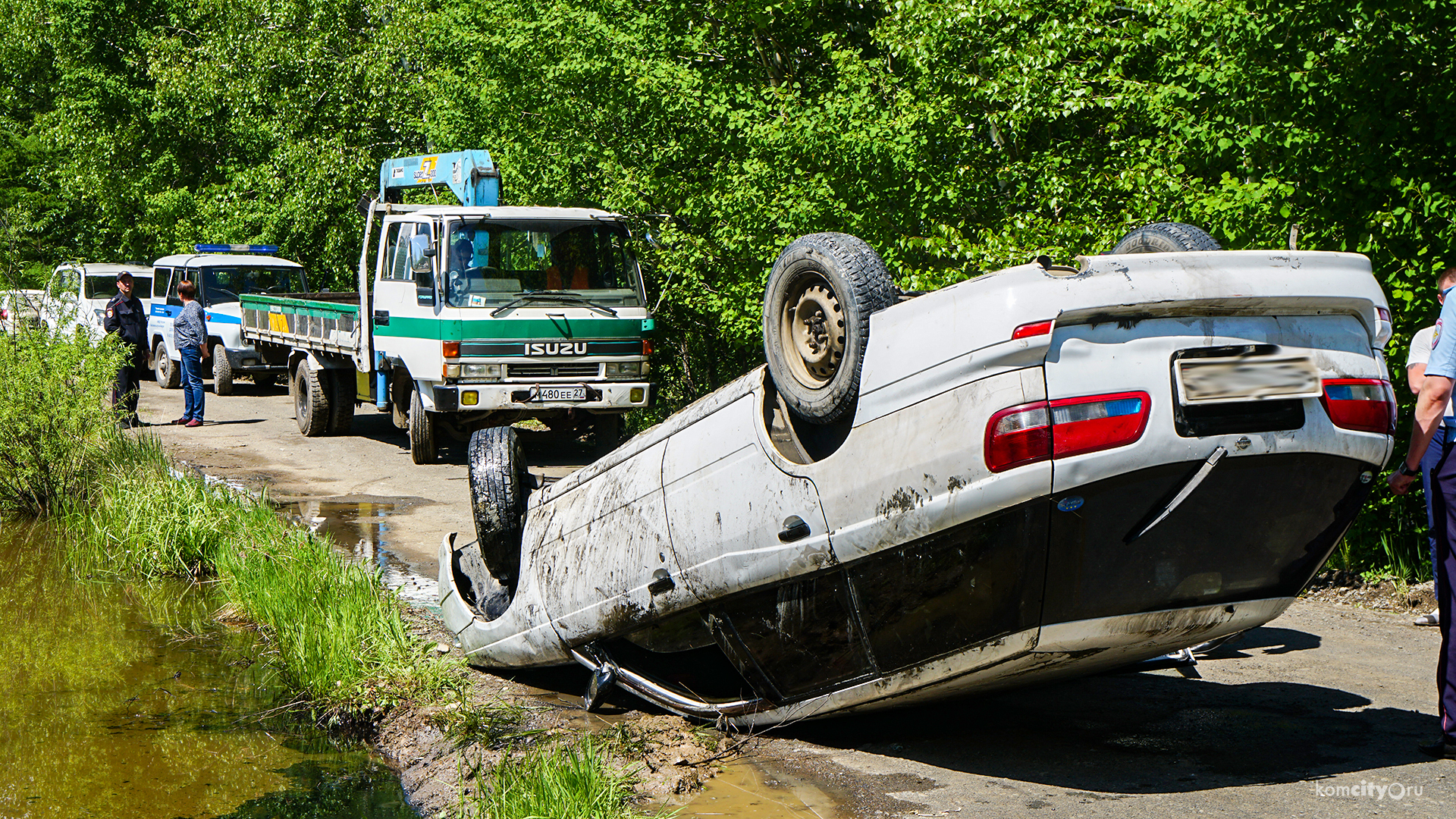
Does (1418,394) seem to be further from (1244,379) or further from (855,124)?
(855,124)

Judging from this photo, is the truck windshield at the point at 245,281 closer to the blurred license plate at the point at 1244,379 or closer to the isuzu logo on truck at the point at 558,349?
the isuzu logo on truck at the point at 558,349

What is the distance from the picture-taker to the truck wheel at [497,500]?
545 cm

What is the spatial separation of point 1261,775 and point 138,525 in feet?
22.1

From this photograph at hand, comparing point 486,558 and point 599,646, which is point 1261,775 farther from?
point 486,558

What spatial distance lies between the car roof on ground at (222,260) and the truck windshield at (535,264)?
30.1 feet

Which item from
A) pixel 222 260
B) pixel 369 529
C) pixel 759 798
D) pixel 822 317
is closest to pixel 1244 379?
pixel 822 317

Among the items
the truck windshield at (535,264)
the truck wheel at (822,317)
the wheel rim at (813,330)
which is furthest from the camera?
the truck windshield at (535,264)

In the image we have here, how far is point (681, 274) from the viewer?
12.9m

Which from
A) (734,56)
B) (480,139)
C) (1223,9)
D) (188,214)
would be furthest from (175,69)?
(1223,9)

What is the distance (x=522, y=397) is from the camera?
11.8 metres

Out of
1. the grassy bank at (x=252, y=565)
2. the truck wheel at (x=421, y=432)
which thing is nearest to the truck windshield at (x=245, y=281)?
the truck wheel at (x=421, y=432)

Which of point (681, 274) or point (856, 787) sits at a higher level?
point (681, 274)

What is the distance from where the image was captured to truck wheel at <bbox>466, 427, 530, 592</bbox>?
214 inches

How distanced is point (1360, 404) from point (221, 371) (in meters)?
18.4
